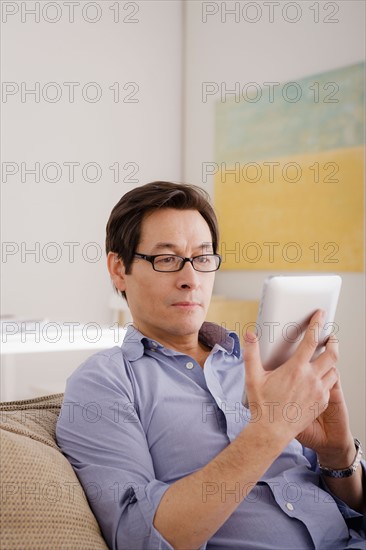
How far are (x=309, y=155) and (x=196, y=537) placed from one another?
3.05 metres

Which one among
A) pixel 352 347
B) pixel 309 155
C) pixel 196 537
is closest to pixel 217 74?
pixel 309 155

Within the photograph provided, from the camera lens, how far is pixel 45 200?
406 centimetres

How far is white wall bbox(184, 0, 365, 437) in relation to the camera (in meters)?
3.47

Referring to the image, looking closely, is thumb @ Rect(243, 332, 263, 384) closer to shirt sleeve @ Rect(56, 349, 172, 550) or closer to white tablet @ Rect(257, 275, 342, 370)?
white tablet @ Rect(257, 275, 342, 370)

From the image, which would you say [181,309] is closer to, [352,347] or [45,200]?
[352,347]

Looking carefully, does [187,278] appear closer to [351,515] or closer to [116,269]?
[116,269]

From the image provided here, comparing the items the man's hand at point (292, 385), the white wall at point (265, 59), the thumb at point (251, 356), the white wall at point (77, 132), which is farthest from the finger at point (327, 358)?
the white wall at point (77, 132)

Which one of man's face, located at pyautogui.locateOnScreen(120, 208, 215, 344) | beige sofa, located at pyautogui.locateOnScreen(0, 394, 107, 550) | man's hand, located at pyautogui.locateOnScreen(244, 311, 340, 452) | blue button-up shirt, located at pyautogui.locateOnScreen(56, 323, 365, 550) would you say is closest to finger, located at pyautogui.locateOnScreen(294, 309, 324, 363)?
man's hand, located at pyautogui.locateOnScreen(244, 311, 340, 452)

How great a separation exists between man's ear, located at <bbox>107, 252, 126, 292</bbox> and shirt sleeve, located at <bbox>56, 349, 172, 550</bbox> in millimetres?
258

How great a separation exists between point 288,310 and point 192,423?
323mm

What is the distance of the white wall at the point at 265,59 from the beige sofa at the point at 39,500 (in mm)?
2588

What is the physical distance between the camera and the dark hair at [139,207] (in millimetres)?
1422

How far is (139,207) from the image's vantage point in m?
1.42

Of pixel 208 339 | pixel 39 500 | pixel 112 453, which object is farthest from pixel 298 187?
pixel 39 500
